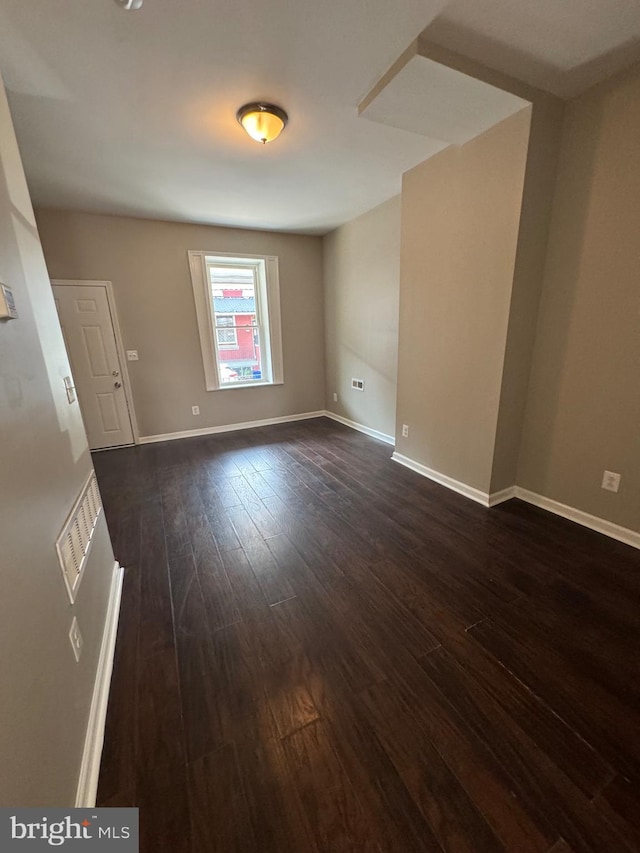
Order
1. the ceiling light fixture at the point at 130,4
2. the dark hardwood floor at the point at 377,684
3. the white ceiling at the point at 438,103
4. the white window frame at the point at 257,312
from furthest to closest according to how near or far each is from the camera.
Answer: the white window frame at the point at 257,312, the white ceiling at the point at 438,103, the ceiling light fixture at the point at 130,4, the dark hardwood floor at the point at 377,684

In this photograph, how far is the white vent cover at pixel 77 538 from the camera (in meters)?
1.19

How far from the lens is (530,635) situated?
4.95ft

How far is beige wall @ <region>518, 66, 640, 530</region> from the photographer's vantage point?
73.5 inches

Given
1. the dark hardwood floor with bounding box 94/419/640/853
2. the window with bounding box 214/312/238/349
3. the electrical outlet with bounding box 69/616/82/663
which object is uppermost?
the window with bounding box 214/312/238/349

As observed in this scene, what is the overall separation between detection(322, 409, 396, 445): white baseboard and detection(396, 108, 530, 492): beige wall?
2.71 feet

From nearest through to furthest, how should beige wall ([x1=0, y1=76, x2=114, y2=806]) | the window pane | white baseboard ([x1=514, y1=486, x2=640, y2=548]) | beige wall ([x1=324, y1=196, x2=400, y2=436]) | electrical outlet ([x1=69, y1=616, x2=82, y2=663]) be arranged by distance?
beige wall ([x1=0, y1=76, x2=114, y2=806])
electrical outlet ([x1=69, y1=616, x2=82, y2=663])
white baseboard ([x1=514, y1=486, x2=640, y2=548])
beige wall ([x1=324, y1=196, x2=400, y2=436])
the window pane

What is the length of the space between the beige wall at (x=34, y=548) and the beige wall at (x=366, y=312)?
3127 mm

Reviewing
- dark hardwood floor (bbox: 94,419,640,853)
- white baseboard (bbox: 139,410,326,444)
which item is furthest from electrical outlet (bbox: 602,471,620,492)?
white baseboard (bbox: 139,410,326,444)

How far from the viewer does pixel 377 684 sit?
51.9 inches

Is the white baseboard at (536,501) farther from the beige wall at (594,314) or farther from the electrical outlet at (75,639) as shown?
the electrical outlet at (75,639)

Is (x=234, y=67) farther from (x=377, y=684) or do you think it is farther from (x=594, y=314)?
(x=377, y=684)

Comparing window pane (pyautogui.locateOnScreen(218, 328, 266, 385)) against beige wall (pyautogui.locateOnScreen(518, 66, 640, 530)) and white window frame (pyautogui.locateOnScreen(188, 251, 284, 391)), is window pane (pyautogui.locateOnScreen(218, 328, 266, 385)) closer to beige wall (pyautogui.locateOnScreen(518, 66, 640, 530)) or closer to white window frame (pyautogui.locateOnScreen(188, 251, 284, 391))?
white window frame (pyautogui.locateOnScreen(188, 251, 284, 391))

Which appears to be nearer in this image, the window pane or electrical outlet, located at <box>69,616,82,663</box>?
electrical outlet, located at <box>69,616,82,663</box>

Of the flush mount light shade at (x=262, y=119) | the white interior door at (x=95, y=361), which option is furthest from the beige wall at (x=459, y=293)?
the white interior door at (x=95, y=361)
